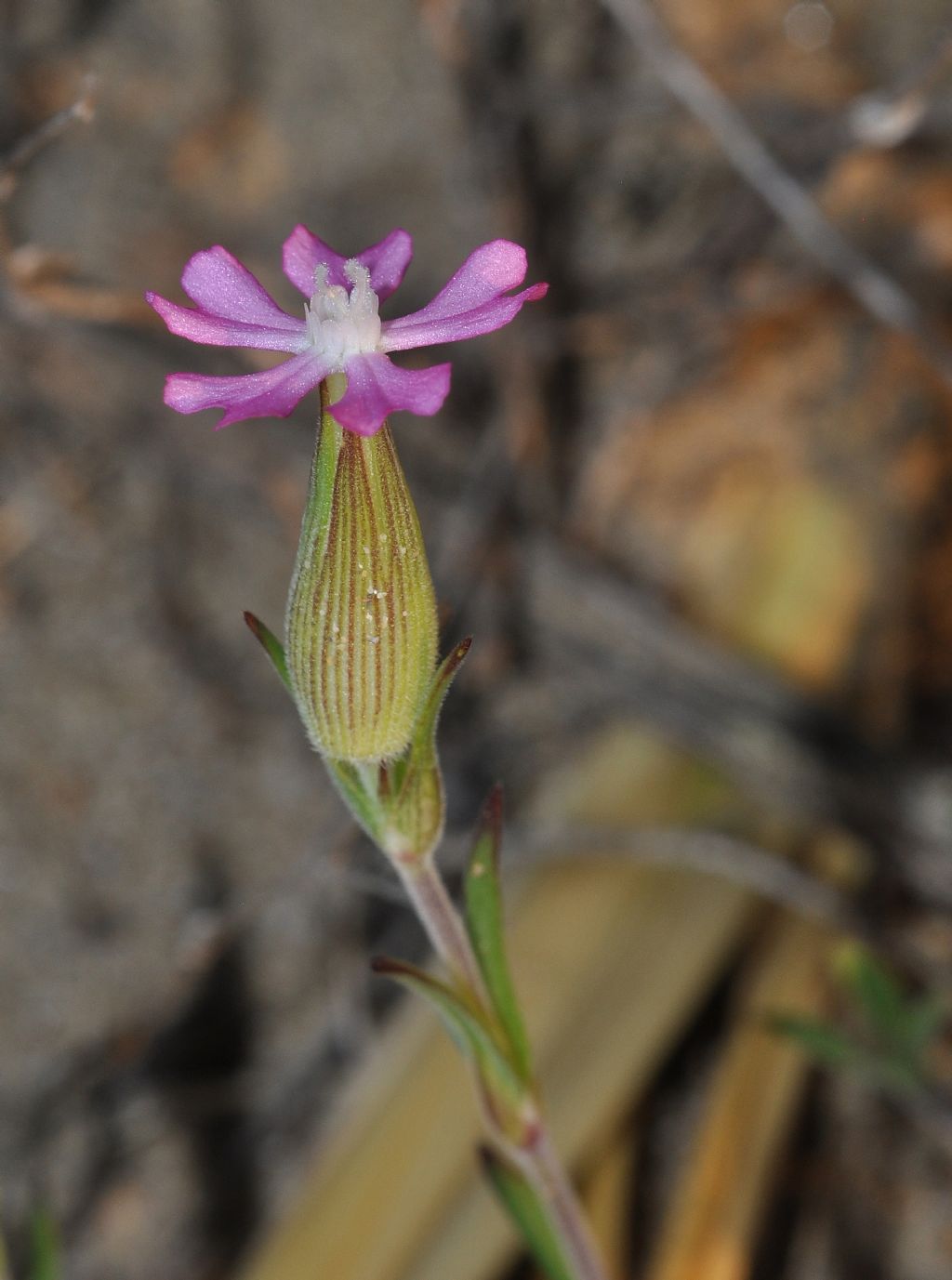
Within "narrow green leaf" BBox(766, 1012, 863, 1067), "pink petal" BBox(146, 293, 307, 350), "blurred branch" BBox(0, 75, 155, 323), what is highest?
"blurred branch" BBox(0, 75, 155, 323)

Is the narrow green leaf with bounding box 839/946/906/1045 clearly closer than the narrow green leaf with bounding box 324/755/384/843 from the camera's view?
No

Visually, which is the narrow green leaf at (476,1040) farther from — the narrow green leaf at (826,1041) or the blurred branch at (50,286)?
the blurred branch at (50,286)

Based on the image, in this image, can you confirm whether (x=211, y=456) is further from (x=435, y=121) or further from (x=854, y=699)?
(x=854, y=699)

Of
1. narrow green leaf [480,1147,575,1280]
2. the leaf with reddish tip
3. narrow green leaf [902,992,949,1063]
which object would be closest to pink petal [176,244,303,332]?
the leaf with reddish tip

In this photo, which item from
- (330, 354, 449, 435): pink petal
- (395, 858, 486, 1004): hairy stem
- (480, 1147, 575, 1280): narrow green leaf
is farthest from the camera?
(480, 1147, 575, 1280): narrow green leaf

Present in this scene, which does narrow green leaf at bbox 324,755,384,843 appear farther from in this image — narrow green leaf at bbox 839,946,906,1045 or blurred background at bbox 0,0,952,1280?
narrow green leaf at bbox 839,946,906,1045

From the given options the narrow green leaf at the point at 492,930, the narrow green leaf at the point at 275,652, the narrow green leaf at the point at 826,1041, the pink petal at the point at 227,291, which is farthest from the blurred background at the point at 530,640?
the pink petal at the point at 227,291
